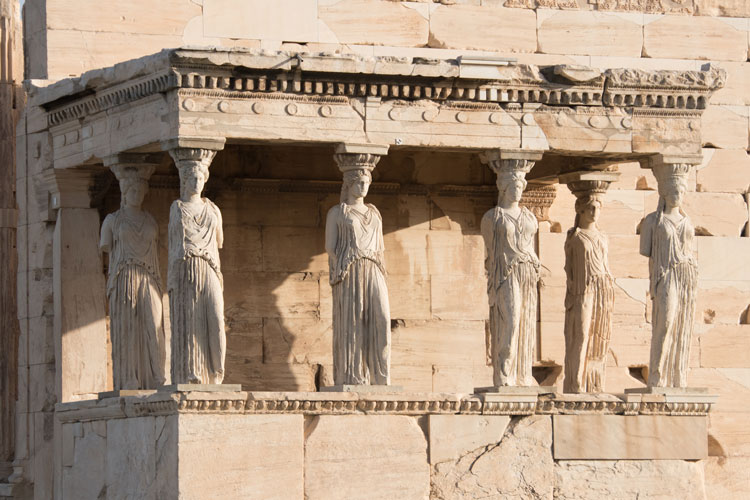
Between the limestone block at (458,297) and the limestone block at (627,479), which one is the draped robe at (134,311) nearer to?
the limestone block at (458,297)

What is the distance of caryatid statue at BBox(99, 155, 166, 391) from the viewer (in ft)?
52.1

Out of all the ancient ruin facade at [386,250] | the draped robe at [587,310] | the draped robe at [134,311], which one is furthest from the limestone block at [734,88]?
the draped robe at [134,311]

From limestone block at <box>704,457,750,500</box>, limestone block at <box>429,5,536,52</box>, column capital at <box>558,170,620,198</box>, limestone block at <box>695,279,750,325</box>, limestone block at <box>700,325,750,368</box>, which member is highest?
limestone block at <box>429,5,536,52</box>

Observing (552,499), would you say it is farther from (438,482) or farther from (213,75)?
(213,75)

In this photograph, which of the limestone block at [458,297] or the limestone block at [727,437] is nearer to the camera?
the limestone block at [458,297]

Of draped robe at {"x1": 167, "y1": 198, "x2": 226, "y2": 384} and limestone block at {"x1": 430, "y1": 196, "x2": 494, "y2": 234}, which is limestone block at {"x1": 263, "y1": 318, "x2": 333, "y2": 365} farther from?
draped robe at {"x1": 167, "y1": 198, "x2": 226, "y2": 384}

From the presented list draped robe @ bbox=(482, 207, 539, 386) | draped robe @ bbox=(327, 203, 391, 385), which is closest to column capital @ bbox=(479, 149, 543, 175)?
draped robe @ bbox=(482, 207, 539, 386)

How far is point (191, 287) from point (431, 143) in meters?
2.15

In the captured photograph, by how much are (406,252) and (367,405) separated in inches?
108

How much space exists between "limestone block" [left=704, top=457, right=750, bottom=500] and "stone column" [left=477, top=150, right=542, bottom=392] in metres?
2.87

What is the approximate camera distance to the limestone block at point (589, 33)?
17.9m

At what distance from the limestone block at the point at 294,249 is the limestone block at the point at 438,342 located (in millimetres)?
883

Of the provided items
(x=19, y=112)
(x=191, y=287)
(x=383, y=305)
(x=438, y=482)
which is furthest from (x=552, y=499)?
(x=19, y=112)

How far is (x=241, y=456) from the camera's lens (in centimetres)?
1514
